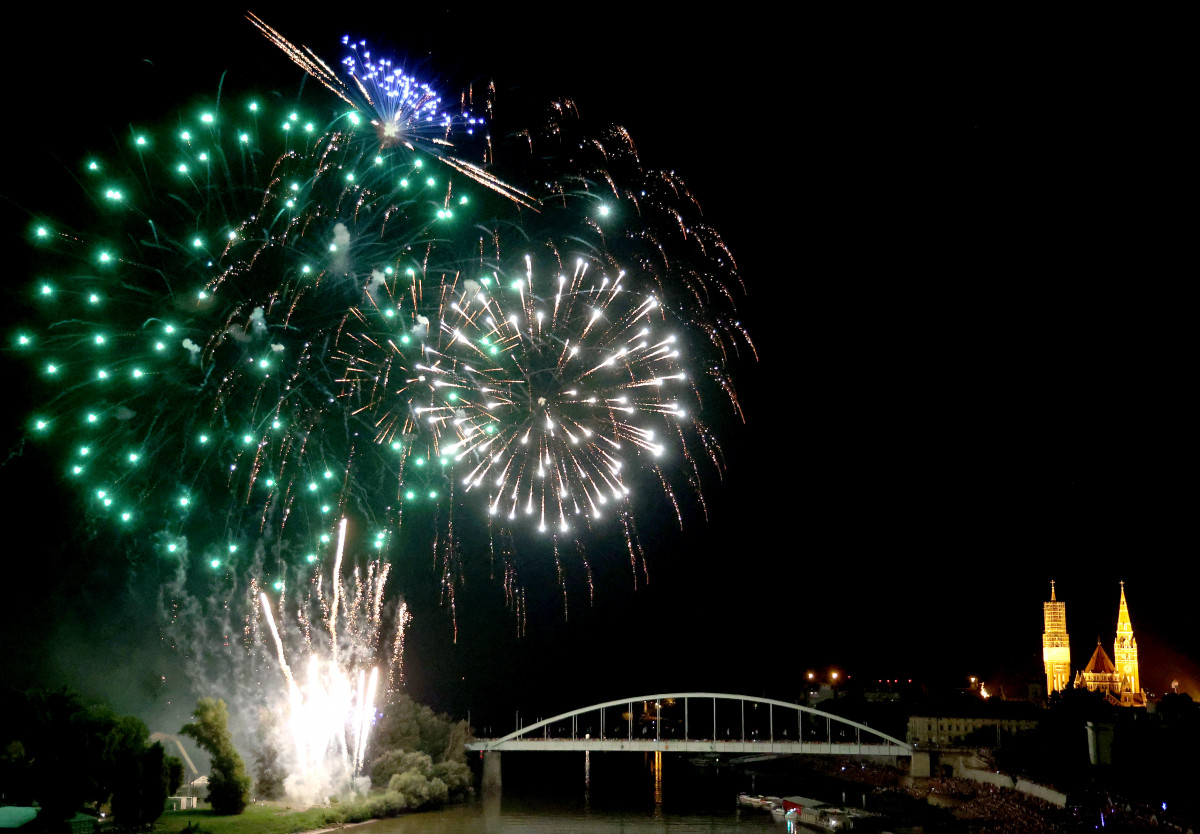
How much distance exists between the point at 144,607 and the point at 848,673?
70532 mm

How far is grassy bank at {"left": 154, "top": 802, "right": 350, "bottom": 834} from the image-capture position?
24.8 metres

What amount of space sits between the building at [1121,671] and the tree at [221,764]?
59141 mm

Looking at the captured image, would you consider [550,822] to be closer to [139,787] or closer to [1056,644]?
[139,787]

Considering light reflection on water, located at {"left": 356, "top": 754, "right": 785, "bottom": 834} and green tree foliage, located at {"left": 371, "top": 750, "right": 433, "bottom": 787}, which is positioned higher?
green tree foliage, located at {"left": 371, "top": 750, "right": 433, "bottom": 787}

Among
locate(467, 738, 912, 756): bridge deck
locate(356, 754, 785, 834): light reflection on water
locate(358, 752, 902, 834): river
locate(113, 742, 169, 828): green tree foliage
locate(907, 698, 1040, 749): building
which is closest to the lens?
locate(113, 742, 169, 828): green tree foliage

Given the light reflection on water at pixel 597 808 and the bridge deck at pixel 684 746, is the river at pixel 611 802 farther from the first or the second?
the bridge deck at pixel 684 746

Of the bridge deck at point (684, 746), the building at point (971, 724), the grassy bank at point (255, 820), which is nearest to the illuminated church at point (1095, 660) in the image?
the building at point (971, 724)

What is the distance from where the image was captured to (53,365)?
59.6 feet

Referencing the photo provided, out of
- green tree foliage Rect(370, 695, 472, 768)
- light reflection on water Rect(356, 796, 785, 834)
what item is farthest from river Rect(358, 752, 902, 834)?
green tree foliage Rect(370, 695, 472, 768)

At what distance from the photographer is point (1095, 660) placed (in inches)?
2926

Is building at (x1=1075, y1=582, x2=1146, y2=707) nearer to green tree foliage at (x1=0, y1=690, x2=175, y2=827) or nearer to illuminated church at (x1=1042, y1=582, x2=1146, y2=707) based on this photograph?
illuminated church at (x1=1042, y1=582, x2=1146, y2=707)

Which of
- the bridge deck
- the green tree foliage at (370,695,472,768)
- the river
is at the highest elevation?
the green tree foliage at (370,695,472,768)

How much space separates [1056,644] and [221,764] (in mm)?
62436

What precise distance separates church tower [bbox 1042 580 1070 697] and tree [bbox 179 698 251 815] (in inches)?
2418
